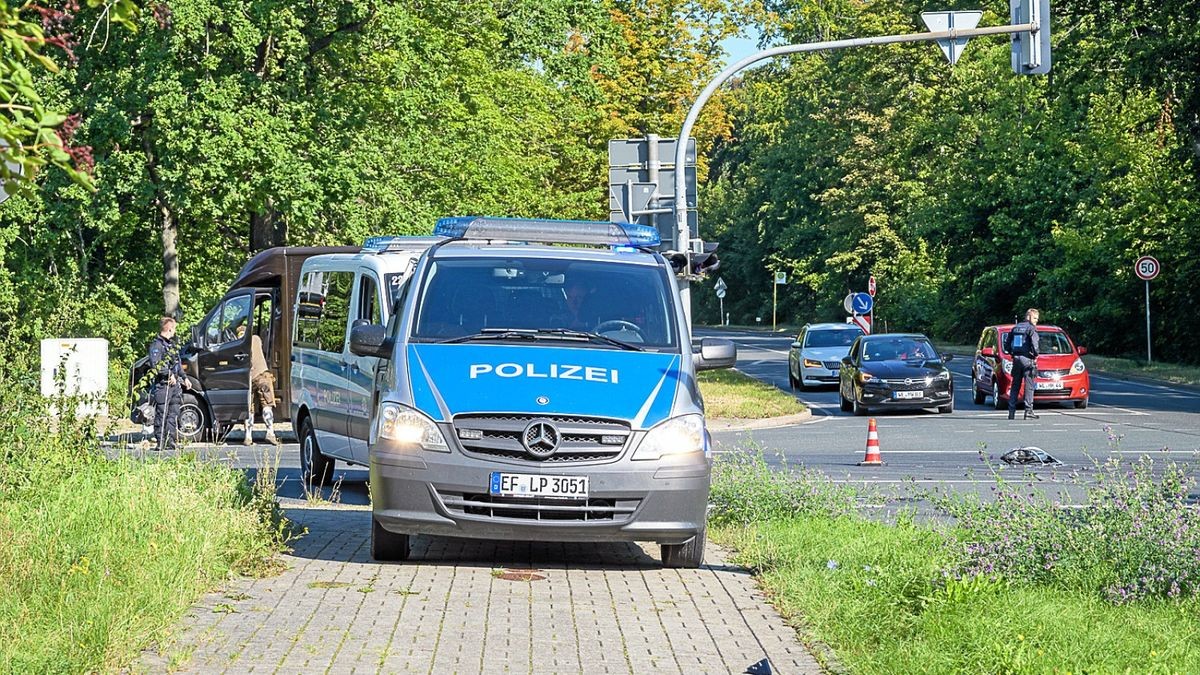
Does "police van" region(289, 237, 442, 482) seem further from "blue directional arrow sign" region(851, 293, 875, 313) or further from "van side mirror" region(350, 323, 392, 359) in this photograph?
"blue directional arrow sign" region(851, 293, 875, 313)

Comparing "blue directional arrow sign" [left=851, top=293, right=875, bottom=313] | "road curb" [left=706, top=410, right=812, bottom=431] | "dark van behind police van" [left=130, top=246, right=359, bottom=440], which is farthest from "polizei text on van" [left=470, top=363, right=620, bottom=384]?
"blue directional arrow sign" [left=851, top=293, right=875, bottom=313]

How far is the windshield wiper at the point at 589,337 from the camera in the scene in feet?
36.2

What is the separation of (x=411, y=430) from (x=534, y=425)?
0.75 metres

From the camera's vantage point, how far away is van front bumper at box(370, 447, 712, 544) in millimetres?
10016

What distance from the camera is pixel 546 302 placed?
37.3 feet

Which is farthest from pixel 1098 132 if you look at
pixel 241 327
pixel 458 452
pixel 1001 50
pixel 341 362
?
pixel 458 452

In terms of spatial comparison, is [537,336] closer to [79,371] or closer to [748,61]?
[79,371]

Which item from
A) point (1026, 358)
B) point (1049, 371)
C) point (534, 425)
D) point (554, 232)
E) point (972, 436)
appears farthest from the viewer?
point (1049, 371)

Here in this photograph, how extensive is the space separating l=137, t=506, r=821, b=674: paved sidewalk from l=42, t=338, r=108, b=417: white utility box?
2.05m

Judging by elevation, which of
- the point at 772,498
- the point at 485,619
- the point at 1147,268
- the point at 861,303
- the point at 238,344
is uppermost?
the point at 1147,268

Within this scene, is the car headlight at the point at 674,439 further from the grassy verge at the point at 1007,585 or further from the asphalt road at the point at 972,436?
the asphalt road at the point at 972,436

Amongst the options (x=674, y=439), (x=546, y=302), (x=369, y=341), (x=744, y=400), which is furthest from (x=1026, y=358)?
(x=674, y=439)

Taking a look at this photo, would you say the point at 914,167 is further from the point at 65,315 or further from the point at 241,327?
the point at 65,315

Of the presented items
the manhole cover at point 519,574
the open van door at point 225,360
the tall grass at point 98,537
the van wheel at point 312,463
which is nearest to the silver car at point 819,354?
the open van door at point 225,360
